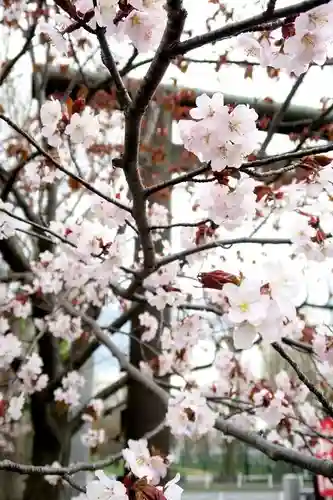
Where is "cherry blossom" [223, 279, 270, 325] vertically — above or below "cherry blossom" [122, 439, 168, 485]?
above

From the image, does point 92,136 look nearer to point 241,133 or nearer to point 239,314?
point 241,133

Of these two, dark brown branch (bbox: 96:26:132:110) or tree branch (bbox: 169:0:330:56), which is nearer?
tree branch (bbox: 169:0:330:56)

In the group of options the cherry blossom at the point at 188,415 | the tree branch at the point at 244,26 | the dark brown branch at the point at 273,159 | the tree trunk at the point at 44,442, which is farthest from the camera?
the tree trunk at the point at 44,442

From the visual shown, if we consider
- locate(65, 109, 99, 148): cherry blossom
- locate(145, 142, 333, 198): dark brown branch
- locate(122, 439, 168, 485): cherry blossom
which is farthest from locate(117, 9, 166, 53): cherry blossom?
locate(122, 439, 168, 485): cherry blossom

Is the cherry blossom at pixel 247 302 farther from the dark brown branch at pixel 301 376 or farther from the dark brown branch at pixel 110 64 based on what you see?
the dark brown branch at pixel 110 64

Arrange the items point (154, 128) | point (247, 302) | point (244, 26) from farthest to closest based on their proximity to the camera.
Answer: point (154, 128), point (247, 302), point (244, 26)

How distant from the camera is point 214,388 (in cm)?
296

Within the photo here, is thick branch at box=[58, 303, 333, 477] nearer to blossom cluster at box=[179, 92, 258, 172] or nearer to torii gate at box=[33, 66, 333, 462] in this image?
blossom cluster at box=[179, 92, 258, 172]

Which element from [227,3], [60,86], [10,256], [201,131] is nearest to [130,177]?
[201,131]

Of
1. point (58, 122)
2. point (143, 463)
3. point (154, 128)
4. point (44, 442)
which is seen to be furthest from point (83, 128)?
point (44, 442)

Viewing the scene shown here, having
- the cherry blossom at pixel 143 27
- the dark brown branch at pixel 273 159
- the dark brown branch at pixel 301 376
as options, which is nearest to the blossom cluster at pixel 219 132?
the dark brown branch at pixel 273 159

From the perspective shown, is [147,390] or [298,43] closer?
[298,43]

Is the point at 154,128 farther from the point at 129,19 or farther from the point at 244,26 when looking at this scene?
the point at 244,26

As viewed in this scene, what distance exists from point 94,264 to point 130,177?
60 cm
